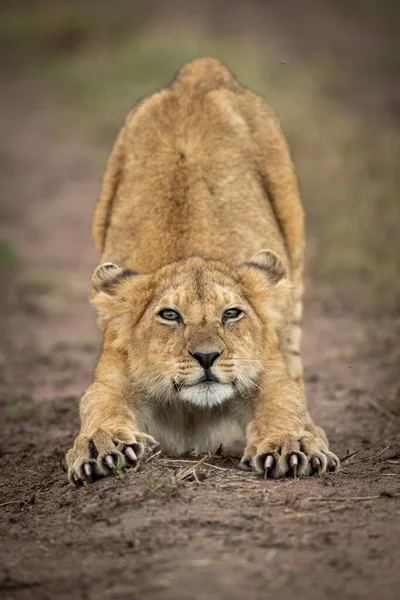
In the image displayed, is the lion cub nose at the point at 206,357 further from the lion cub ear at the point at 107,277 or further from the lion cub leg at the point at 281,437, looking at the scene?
the lion cub ear at the point at 107,277

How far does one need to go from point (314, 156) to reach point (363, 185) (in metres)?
1.84

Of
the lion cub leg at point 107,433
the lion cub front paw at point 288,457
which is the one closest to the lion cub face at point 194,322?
the lion cub leg at point 107,433

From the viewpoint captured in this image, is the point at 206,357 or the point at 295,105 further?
the point at 295,105

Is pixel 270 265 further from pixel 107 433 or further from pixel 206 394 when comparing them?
pixel 107 433

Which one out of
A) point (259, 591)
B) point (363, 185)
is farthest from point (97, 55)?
point (259, 591)

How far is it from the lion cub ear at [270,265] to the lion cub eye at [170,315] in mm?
697

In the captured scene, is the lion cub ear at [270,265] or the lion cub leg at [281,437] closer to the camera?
the lion cub leg at [281,437]

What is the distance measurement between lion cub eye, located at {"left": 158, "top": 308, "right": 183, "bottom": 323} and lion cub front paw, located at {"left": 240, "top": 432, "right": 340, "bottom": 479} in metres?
0.77

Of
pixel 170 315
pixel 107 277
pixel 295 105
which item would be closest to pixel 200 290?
pixel 170 315

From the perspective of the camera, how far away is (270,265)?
20.2ft

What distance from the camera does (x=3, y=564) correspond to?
13.8ft

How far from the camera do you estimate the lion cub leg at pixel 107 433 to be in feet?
16.6

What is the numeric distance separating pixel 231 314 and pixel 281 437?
0.75m

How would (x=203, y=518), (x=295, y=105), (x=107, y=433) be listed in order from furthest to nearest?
(x=295, y=105)
(x=107, y=433)
(x=203, y=518)
